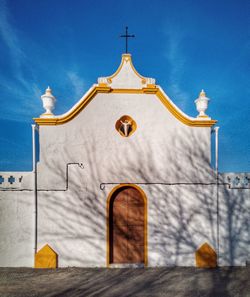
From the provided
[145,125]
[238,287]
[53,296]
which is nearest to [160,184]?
[145,125]

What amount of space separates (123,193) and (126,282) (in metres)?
2.52

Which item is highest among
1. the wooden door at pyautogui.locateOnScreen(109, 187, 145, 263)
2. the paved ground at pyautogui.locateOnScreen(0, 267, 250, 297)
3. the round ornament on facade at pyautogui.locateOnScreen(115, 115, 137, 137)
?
the round ornament on facade at pyautogui.locateOnScreen(115, 115, 137, 137)

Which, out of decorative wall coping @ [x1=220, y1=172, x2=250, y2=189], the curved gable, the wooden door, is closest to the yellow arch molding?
the curved gable

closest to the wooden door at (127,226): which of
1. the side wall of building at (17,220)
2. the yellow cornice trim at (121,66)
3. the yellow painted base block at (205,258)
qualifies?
the yellow painted base block at (205,258)

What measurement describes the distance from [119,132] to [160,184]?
2.19 metres

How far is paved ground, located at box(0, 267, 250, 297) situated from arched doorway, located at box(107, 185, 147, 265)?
0.43m

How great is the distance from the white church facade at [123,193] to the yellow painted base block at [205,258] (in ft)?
0.10

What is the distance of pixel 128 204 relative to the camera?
7.18 m

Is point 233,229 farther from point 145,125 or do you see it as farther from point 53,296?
point 53,296

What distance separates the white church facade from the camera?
6.95 meters

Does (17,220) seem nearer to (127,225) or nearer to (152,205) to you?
(127,225)

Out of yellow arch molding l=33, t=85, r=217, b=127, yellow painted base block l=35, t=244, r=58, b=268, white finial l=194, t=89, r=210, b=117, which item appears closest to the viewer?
yellow painted base block l=35, t=244, r=58, b=268

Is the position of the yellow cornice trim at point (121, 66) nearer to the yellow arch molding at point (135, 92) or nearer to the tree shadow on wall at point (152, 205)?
the yellow arch molding at point (135, 92)

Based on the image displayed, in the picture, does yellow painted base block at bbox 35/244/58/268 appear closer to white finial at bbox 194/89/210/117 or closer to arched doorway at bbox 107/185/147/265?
arched doorway at bbox 107/185/147/265
